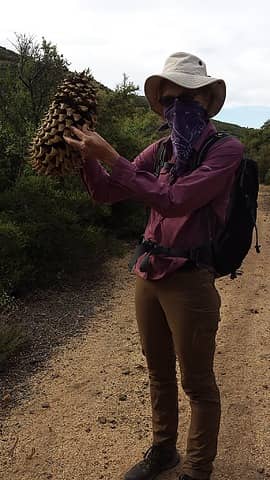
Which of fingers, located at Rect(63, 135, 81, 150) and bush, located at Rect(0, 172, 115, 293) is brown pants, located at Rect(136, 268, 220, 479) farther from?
bush, located at Rect(0, 172, 115, 293)

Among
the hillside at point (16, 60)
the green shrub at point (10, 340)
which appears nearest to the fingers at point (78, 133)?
the hillside at point (16, 60)

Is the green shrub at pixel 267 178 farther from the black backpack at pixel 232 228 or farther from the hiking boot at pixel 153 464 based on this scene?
the black backpack at pixel 232 228

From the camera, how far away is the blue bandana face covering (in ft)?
8.87

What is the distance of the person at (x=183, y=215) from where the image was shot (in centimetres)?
248

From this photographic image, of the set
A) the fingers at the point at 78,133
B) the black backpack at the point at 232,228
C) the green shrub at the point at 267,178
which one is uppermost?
the fingers at the point at 78,133

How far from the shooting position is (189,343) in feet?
9.32

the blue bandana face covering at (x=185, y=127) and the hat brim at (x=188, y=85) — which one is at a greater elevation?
the hat brim at (x=188, y=85)

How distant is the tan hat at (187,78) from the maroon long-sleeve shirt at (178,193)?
15cm

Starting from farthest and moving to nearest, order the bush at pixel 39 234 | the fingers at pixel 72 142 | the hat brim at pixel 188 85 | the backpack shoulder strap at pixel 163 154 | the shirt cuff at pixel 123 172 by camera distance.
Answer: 1. the bush at pixel 39 234
2. the backpack shoulder strap at pixel 163 154
3. the hat brim at pixel 188 85
4. the shirt cuff at pixel 123 172
5. the fingers at pixel 72 142

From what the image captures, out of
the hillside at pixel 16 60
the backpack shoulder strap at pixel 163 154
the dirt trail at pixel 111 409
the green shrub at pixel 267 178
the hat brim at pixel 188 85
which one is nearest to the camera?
the hat brim at pixel 188 85

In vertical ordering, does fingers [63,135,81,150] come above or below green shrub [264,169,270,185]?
above

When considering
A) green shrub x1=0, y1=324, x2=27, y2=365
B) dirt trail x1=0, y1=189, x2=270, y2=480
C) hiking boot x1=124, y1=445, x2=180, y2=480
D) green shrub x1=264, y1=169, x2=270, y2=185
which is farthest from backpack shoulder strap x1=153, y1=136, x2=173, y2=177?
green shrub x1=264, y1=169, x2=270, y2=185

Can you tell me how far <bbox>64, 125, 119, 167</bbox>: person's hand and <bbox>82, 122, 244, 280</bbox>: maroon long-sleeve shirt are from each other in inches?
2.9

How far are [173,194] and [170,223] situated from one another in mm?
371
